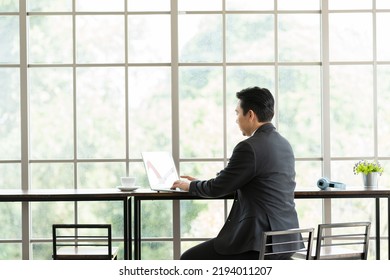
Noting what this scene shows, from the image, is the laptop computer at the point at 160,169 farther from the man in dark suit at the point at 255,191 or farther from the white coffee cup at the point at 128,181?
the man in dark suit at the point at 255,191

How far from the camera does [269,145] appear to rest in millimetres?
3756

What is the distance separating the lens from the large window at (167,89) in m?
5.36

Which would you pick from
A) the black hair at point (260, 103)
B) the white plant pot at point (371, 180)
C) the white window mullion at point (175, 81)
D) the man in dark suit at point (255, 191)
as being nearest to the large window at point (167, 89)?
the white window mullion at point (175, 81)

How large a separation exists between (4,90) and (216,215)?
6.28ft

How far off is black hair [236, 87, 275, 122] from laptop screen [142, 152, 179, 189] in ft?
3.43

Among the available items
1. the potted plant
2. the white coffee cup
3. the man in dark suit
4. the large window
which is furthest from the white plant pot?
the white coffee cup

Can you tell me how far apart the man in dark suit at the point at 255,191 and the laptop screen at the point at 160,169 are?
0.94 meters

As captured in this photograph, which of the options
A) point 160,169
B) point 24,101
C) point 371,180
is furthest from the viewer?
point 24,101

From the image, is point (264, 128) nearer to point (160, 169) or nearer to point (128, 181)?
point (160, 169)

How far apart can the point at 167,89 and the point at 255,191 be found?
1855mm

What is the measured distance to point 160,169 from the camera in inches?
191

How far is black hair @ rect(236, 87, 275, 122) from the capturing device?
3.91 metres

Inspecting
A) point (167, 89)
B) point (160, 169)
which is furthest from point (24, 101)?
point (160, 169)
